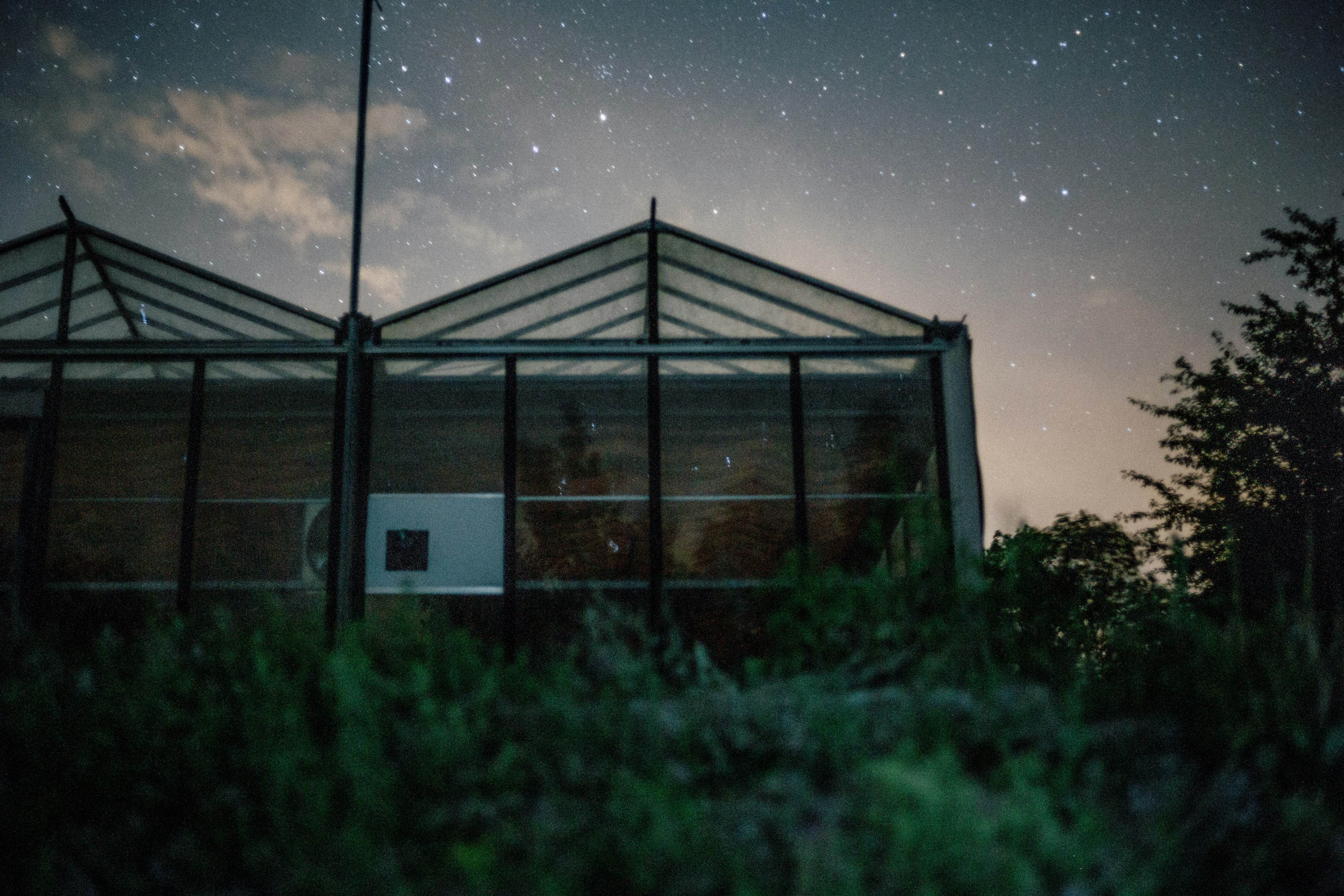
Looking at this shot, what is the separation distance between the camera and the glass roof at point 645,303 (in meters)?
7.82

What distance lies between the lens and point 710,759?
283 cm

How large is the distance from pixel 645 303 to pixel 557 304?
905mm

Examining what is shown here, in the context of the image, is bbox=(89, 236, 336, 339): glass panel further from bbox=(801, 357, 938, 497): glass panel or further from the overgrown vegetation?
bbox=(801, 357, 938, 497): glass panel

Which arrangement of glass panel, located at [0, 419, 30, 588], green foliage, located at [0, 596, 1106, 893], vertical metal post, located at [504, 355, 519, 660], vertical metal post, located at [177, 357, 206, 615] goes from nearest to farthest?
green foliage, located at [0, 596, 1106, 893] < vertical metal post, located at [504, 355, 519, 660] < vertical metal post, located at [177, 357, 206, 615] < glass panel, located at [0, 419, 30, 588]

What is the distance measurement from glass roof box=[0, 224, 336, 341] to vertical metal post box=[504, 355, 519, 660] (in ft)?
6.16

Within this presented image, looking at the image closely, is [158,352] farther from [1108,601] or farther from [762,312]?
[1108,601]

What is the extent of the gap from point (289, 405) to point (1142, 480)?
1807 cm

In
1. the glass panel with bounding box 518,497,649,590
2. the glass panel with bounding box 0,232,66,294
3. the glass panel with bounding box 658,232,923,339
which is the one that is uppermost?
the glass panel with bounding box 0,232,66,294

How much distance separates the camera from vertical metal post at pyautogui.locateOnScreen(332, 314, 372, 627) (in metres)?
7.36

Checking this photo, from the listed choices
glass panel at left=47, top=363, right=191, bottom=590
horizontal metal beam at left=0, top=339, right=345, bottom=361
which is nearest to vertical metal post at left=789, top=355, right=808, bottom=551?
horizontal metal beam at left=0, top=339, right=345, bottom=361

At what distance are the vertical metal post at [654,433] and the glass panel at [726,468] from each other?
0.06 meters

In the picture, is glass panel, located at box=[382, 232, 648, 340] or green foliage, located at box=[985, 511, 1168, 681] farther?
glass panel, located at box=[382, 232, 648, 340]

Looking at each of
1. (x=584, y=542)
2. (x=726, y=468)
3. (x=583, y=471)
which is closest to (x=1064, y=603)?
(x=726, y=468)

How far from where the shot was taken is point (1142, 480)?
707 inches
